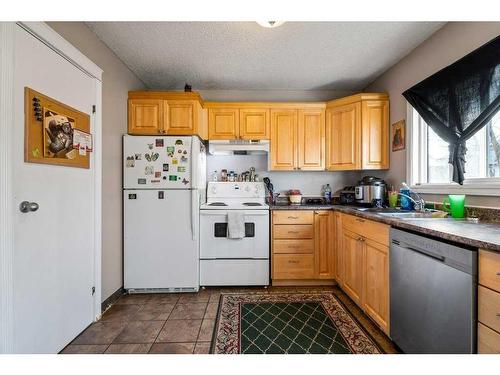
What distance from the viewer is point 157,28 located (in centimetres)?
189

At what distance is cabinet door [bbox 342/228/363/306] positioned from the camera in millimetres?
2011

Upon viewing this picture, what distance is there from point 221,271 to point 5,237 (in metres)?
1.81

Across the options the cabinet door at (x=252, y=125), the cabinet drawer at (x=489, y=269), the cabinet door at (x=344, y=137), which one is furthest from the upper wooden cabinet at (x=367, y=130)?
the cabinet drawer at (x=489, y=269)

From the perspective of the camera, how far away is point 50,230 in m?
1.47

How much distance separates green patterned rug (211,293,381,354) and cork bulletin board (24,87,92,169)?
5.60 ft

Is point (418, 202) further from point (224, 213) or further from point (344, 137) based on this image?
point (224, 213)

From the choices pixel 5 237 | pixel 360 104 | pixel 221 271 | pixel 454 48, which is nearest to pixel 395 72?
pixel 360 104

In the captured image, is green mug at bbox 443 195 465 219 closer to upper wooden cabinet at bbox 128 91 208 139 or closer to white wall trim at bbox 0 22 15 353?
upper wooden cabinet at bbox 128 91 208 139

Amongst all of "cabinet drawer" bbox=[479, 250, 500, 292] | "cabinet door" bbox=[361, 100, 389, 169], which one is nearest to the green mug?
"cabinet drawer" bbox=[479, 250, 500, 292]

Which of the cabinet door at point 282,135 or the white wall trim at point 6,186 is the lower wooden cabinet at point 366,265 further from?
the white wall trim at point 6,186

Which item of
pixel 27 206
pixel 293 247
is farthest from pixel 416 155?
pixel 27 206

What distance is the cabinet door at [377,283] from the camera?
1636 millimetres

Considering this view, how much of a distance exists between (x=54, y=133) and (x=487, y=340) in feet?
8.40

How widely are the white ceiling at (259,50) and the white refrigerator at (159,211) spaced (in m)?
0.85
